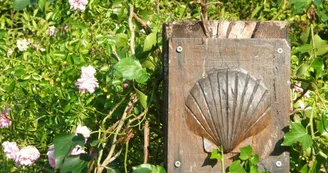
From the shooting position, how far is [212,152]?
2.16 meters

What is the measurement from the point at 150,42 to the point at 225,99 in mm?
309

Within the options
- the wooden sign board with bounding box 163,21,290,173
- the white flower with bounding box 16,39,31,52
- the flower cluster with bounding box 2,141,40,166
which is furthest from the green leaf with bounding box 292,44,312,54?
the white flower with bounding box 16,39,31,52

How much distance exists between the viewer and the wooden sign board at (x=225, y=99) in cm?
216

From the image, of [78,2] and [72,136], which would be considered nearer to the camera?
[72,136]

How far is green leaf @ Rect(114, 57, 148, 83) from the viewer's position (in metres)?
2.27

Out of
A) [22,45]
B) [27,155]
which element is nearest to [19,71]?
[27,155]

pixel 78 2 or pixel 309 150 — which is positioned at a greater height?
pixel 78 2

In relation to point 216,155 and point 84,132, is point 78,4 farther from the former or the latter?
point 216,155

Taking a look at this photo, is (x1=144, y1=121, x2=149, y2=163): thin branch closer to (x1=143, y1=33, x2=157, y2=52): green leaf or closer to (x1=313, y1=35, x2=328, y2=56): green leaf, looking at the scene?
(x1=143, y1=33, x2=157, y2=52): green leaf

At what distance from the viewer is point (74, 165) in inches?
91.1

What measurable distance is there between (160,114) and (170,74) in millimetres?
279

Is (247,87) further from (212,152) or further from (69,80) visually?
(69,80)

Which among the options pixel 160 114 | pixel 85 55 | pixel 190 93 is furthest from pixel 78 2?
pixel 190 93

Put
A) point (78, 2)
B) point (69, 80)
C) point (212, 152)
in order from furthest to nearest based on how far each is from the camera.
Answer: point (78, 2)
point (69, 80)
point (212, 152)
